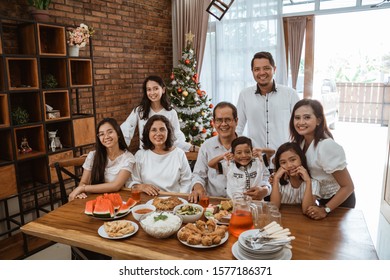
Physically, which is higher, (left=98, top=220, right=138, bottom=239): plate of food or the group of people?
the group of people

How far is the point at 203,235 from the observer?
3.96ft

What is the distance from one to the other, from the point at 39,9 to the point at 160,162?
1.94 m

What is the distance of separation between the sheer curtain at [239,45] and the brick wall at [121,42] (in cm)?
77

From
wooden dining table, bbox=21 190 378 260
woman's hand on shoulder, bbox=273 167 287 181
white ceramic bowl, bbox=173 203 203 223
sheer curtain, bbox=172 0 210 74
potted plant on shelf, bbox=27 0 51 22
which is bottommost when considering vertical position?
wooden dining table, bbox=21 190 378 260

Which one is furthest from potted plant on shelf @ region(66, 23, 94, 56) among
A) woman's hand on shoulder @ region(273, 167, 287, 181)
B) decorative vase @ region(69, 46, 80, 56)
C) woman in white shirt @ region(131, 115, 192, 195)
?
woman's hand on shoulder @ region(273, 167, 287, 181)

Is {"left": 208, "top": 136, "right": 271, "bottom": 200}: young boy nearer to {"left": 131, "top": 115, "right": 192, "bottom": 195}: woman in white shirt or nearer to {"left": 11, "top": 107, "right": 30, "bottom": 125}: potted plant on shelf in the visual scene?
{"left": 131, "top": 115, "right": 192, "bottom": 195}: woman in white shirt

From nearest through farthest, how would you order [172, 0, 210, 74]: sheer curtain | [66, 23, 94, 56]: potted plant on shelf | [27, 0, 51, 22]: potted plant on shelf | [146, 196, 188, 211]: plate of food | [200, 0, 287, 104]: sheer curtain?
[146, 196, 188, 211]: plate of food, [27, 0, 51, 22]: potted plant on shelf, [66, 23, 94, 56]: potted plant on shelf, [200, 0, 287, 104]: sheer curtain, [172, 0, 210, 74]: sheer curtain

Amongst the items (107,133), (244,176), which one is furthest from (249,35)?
(244,176)

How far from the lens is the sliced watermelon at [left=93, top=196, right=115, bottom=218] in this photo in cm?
140

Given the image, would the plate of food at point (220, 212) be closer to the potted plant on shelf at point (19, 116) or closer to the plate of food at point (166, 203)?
the plate of food at point (166, 203)

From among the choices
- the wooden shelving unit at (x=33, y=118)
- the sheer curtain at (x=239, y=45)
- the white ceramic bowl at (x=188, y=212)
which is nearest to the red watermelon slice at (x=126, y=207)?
the white ceramic bowl at (x=188, y=212)

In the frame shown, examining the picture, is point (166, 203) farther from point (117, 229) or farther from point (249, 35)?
point (249, 35)

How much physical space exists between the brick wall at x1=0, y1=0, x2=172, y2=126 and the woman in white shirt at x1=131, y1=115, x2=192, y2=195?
2031 mm
